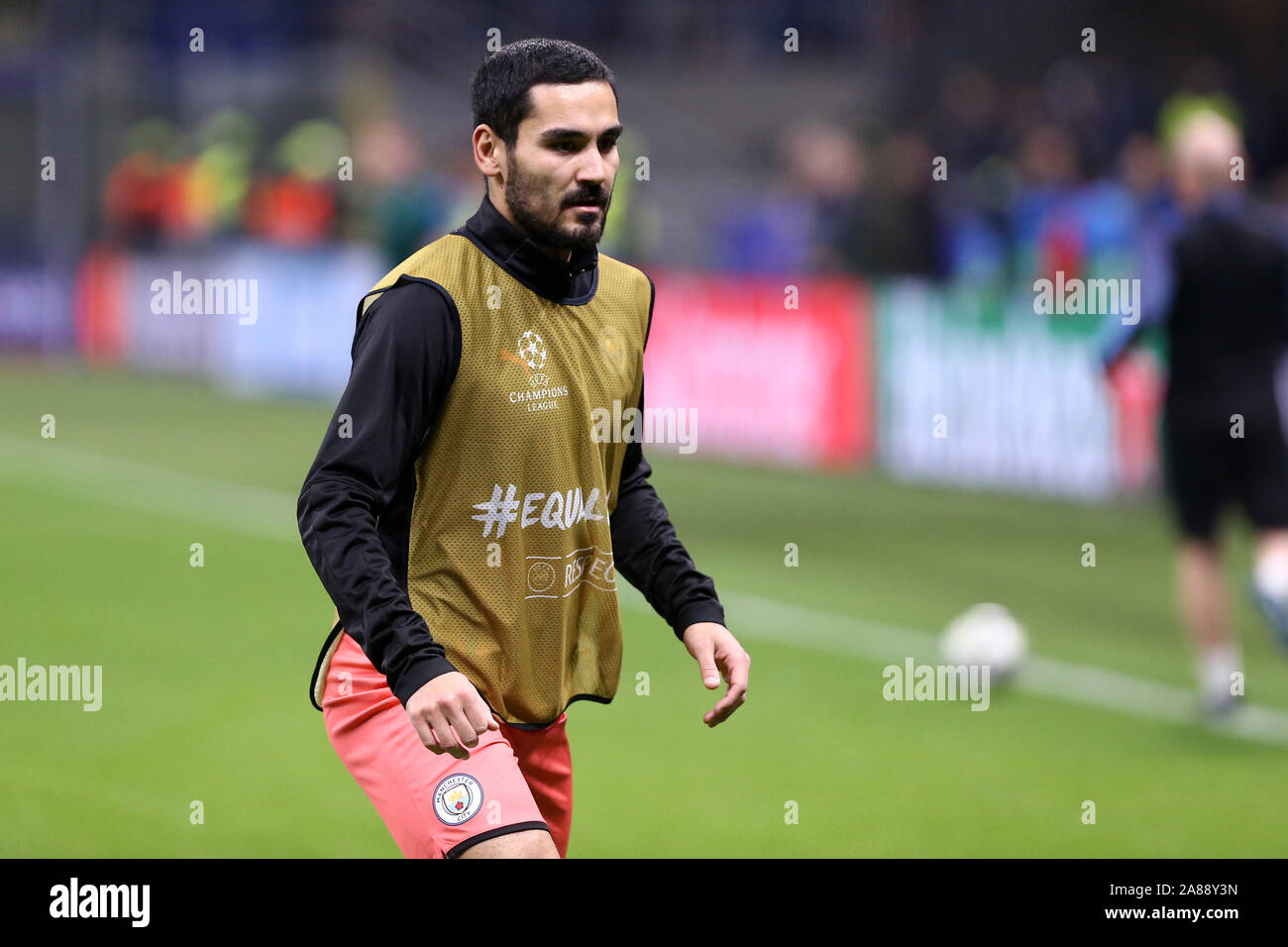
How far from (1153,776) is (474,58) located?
2357cm

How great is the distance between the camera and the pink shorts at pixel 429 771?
3.75 meters

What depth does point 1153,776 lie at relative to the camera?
7.60 m

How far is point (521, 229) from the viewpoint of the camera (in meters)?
3.97

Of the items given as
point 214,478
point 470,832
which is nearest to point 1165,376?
point 470,832

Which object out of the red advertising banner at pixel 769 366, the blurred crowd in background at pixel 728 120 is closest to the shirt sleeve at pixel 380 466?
the blurred crowd in background at pixel 728 120

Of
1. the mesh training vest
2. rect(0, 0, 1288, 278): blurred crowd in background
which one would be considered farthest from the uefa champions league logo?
rect(0, 0, 1288, 278): blurred crowd in background

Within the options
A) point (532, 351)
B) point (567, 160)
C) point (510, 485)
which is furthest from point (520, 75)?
point (510, 485)

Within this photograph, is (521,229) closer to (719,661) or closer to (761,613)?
(719,661)

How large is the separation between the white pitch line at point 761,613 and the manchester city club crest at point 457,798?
5.12 metres

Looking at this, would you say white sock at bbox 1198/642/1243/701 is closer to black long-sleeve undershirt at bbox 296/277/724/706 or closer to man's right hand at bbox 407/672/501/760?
black long-sleeve undershirt at bbox 296/277/724/706

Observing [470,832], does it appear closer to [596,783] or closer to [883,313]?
[596,783]

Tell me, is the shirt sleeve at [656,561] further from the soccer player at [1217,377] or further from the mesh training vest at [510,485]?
the soccer player at [1217,377]

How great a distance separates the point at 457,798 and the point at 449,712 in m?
0.29

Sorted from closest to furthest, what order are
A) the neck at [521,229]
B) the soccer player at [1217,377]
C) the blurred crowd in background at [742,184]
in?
the neck at [521,229] → the soccer player at [1217,377] → the blurred crowd in background at [742,184]
